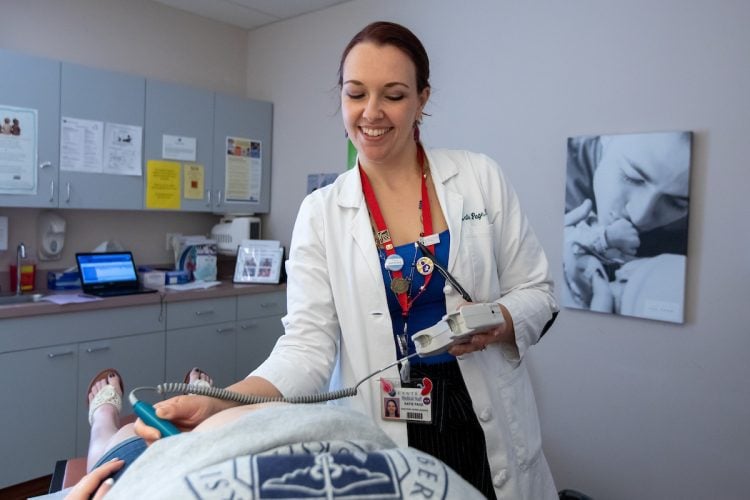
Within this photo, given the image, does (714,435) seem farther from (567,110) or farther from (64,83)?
(64,83)

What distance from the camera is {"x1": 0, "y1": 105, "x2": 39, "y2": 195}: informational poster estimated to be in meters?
2.67

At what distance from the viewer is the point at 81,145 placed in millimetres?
2951

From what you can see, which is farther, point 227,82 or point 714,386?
point 227,82

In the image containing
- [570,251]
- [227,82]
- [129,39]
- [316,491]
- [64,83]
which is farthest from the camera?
[227,82]

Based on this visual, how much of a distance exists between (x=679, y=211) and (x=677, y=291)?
311mm

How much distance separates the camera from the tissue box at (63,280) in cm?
308

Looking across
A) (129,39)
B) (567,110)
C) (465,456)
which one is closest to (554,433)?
(567,110)

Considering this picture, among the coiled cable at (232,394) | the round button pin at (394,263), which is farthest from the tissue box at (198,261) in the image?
the coiled cable at (232,394)

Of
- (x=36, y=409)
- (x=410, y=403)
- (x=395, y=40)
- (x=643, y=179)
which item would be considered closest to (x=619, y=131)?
(x=643, y=179)

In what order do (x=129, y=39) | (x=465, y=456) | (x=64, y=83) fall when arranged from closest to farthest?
(x=465, y=456)
(x=64, y=83)
(x=129, y=39)

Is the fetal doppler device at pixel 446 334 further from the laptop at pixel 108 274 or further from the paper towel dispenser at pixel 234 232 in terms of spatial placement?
the paper towel dispenser at pixel 234 232

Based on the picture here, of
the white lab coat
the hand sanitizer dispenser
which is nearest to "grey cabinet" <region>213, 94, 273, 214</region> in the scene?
the hand sanitizer dispenser

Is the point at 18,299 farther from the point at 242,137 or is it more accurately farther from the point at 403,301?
the point at 403,301

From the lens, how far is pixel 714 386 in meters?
2.18
